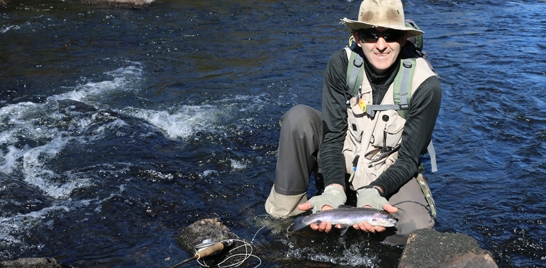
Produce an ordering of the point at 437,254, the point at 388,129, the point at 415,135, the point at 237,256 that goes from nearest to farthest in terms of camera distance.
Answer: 1. the point at 437,254
2. the point at 415,135
3. the point at 388,129
4. the point at 237,256

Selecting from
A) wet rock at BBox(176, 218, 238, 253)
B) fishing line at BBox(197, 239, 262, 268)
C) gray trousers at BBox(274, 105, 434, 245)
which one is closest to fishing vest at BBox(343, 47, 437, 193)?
gray trousers at BBox(274, 105, 434, 245)

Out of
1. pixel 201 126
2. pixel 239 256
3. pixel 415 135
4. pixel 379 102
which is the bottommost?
pixel 201 126

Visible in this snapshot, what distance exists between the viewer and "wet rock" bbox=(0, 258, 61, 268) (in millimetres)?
4488

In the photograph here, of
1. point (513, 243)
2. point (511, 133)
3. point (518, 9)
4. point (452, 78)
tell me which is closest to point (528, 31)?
point (518, 9)

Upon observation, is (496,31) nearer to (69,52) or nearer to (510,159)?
(510,159)

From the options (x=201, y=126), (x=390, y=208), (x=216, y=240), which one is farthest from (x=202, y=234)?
(x=201, y=126)

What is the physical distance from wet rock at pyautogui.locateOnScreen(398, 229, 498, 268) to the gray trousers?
0.31m

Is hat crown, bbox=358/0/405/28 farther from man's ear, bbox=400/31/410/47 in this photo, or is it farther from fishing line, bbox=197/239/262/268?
fishing line, bbox=197/239/262/268

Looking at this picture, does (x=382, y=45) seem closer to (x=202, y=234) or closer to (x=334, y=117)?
(x=334, y=117)

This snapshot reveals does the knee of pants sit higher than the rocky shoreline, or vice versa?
the knee of pants

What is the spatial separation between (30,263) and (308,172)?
7.79ft

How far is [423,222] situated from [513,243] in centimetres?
127

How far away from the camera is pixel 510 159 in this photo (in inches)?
288

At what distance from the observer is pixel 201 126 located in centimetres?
830
